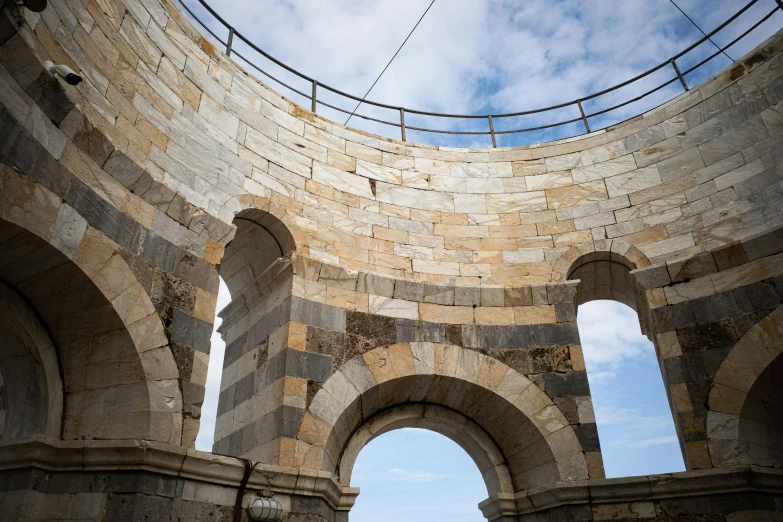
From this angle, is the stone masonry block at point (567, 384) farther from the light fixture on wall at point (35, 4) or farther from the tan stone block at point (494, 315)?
the light fixture on wall at point (35, 4)

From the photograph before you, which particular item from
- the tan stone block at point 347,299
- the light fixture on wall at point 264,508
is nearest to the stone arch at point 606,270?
the tan stone block at point 347,299

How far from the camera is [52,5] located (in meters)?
4.61

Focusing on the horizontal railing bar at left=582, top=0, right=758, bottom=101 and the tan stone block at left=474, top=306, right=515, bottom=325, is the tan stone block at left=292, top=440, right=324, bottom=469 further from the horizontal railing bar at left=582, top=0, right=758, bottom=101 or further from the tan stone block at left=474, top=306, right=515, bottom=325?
the horizontal railing bar at left=582, top=0, right=758, bottom=101

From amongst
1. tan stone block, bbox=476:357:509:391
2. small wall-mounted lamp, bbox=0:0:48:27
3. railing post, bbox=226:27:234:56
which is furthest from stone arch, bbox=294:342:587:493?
railing post, bbox=226:27:234:56

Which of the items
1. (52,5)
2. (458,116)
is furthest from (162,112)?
(458,116)

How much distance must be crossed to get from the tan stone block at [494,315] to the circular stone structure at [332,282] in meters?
0.03

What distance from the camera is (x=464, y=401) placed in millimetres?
6680

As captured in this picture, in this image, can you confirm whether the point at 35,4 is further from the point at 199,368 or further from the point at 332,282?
the point at 332,282

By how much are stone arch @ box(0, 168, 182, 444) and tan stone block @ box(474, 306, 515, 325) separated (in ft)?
11.8

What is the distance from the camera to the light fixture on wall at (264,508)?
4809mm

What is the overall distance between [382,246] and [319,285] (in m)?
1.19

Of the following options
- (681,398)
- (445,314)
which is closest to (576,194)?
(445,314)

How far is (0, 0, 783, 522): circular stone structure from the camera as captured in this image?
4387 mm

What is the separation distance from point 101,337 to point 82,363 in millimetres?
292
